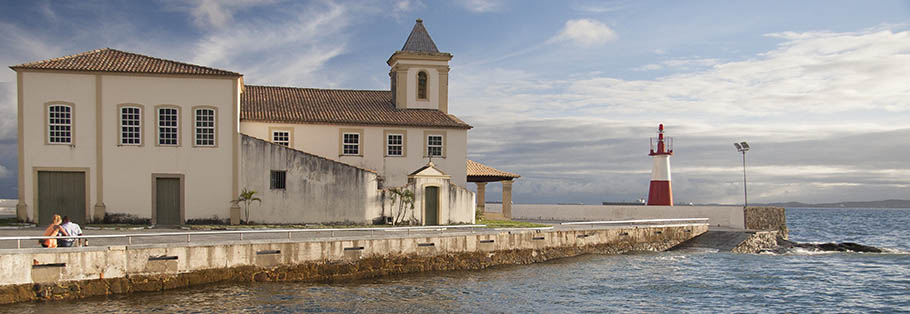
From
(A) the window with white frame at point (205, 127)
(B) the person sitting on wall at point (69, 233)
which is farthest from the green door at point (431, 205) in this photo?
(B) the person sitting on wall at point (69, 233)

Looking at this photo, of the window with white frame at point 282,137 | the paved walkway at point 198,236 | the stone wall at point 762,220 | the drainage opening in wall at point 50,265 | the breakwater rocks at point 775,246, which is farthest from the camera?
the stone wall at point 762,220

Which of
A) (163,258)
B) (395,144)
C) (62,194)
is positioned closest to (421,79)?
(395,144)

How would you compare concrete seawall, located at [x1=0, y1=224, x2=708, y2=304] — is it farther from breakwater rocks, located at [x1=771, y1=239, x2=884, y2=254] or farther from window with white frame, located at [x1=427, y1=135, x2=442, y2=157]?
breakwater rocks, located at [x1=771, y1=239, x2=884, y2=254]

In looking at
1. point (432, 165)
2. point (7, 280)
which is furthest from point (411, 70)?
point (7, 280)

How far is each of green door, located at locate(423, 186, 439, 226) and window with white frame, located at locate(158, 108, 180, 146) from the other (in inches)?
424

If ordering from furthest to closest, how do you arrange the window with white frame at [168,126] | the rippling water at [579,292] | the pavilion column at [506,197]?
1. the pavilion column at [506,197]
2. the window with white frame at [168,126]
3. the rippling water at [579,292]

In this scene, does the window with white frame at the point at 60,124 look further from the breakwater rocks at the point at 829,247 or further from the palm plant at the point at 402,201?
the breakwater rocks at the point at 829,247

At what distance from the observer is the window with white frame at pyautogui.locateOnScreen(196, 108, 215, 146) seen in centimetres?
3022

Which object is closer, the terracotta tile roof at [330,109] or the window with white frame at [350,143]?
the terracotta tile roof at [330,109]

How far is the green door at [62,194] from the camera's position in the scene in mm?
28359

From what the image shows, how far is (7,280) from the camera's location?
16.9 metres

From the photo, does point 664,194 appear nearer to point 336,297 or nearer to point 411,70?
point 411,70

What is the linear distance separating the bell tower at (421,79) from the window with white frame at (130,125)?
1339 cm

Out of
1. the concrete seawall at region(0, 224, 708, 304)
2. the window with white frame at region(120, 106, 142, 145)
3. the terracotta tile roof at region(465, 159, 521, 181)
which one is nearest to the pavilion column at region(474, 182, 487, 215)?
the terracotta tile roof at region(465, 159, 521, 181)
